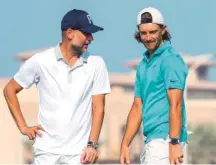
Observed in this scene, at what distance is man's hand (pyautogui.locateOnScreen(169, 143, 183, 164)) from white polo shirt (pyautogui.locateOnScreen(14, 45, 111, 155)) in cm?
62

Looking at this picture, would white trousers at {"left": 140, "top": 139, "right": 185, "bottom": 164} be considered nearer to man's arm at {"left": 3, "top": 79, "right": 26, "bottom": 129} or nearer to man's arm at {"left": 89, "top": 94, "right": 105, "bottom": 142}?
man's arm at {"left": 89, "top": 94, "right": 105, "bottom": 142}

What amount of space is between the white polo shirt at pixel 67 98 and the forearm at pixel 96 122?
0.16 ft

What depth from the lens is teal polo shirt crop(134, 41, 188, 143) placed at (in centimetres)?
762

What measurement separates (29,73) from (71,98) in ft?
1.47

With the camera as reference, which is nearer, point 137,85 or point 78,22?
point 78,22

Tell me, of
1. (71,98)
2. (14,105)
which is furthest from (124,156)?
(14,105)

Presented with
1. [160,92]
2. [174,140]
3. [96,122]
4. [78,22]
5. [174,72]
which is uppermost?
[78,22]

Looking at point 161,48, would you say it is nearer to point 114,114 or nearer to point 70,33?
point 70,33

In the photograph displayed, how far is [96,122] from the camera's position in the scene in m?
7.50

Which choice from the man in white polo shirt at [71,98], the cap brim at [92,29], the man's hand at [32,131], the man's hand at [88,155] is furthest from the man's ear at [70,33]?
the man's hand at [88,155]

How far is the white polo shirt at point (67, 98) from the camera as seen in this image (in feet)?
24.7

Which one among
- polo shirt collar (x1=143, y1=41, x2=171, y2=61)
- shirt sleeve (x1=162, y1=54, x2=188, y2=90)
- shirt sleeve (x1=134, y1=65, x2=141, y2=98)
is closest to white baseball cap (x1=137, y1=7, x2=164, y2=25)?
polo shirt collar (x1=143, y1=41, x2=171, y2=61)

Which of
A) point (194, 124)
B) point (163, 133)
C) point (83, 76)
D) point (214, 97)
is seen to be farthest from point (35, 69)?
point (214, 97)

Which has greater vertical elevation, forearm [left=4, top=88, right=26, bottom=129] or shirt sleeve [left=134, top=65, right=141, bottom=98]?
shirt sleeve [left=134, top=65, right=141, bottom=98]
